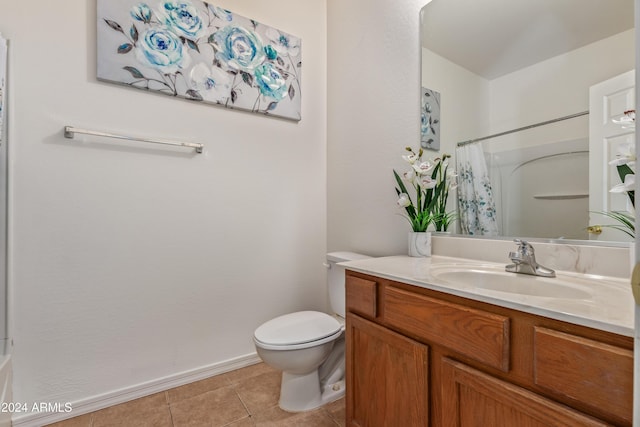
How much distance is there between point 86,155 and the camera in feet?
4.57

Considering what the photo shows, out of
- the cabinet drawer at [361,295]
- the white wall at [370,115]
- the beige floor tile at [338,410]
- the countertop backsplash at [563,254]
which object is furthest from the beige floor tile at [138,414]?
the countertop backsplash at [563,254]

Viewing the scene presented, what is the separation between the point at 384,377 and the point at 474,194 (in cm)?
89

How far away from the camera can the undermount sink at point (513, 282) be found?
32.6 inches

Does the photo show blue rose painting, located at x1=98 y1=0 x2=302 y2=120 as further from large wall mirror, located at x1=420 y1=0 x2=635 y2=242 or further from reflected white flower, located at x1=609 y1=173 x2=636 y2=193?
reflected white flower, located at x1=609 y1=173 x2=636 y2=193

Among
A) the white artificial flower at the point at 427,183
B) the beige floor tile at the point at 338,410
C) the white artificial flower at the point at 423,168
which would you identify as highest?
the white artificial flower at the point at 423,168

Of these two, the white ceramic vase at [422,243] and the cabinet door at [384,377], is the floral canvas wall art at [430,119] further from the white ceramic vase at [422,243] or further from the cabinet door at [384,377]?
the cabinet door at [384,377]

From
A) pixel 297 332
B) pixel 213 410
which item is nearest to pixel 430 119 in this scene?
pixel 297 332

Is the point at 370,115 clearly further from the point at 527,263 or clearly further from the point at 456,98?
the point at 527,263

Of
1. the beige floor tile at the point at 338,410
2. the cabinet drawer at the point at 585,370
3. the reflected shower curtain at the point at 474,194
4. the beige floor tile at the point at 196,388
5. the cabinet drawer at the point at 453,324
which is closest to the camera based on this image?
the cabinet drawer at the point at 585,370

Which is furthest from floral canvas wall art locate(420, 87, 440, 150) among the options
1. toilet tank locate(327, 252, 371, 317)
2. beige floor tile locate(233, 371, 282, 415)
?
beige floor tile locate(233, 371, 282, 415)

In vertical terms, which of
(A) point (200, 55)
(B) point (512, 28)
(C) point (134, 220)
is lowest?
(C) point (134, 220)

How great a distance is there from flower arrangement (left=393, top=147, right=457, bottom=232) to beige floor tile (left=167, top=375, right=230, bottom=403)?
1.42 m

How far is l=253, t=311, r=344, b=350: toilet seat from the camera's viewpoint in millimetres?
1289

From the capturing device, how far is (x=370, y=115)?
1772 mm
